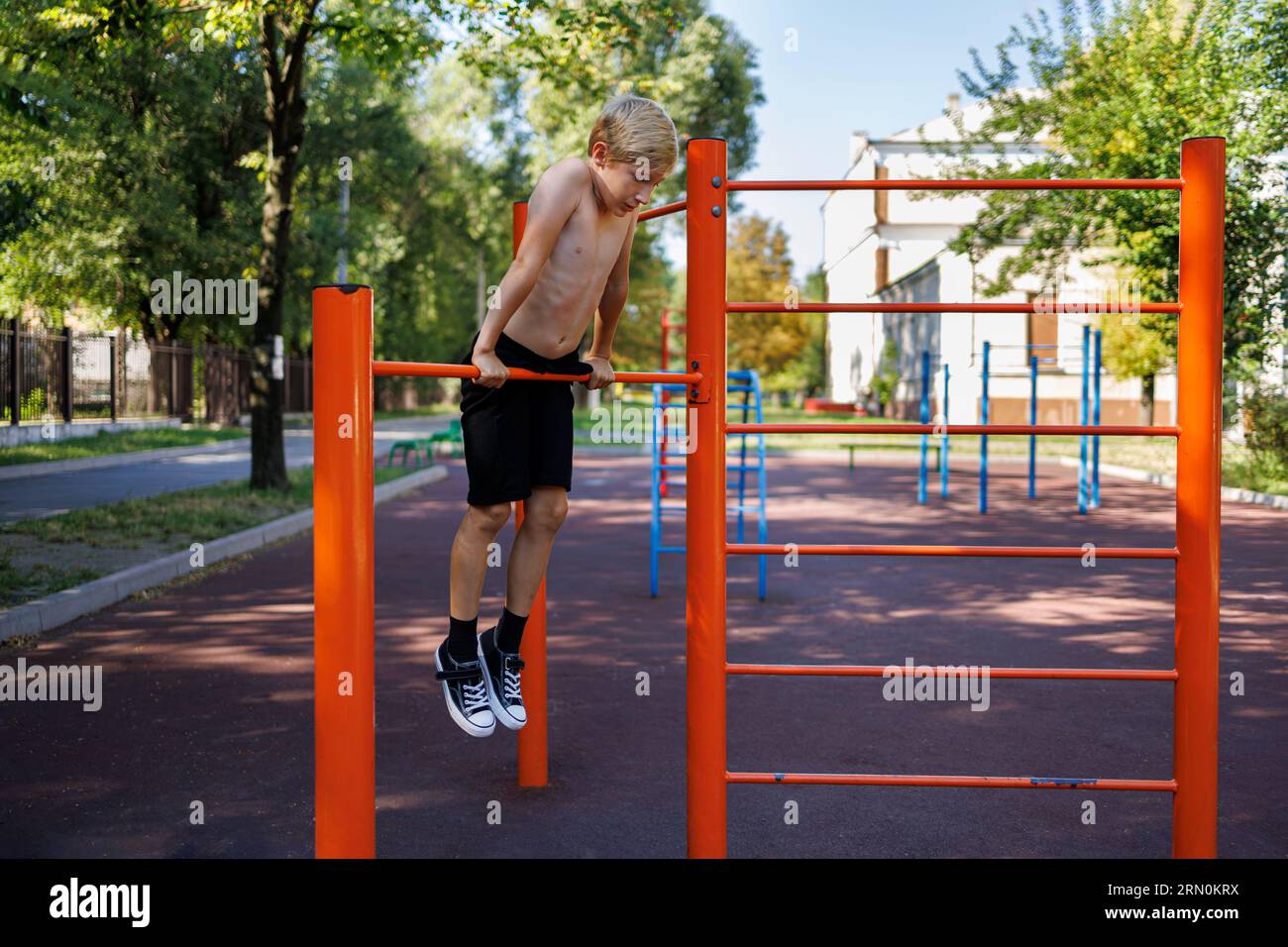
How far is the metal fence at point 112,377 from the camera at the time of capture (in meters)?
20.3

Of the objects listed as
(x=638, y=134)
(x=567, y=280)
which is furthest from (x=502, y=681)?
(x=638, y=134)

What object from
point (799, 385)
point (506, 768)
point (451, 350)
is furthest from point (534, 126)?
point (506, 768)

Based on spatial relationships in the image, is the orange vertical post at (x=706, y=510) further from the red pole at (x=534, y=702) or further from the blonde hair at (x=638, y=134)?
the red pole at (x=534, y=702)

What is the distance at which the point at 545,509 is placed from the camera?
361 cm

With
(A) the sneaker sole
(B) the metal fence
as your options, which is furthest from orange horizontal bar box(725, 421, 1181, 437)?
(B) the metal fence

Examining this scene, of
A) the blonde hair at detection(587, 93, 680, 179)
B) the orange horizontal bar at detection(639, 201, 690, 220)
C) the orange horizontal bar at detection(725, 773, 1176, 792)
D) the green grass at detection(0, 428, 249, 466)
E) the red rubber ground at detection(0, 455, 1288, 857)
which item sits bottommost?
the red rubber ground at detection(0, 455, 1288, 857)

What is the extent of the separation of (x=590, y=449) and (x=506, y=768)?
21823mm

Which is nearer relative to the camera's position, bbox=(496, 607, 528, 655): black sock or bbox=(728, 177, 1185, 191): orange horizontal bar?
bbox=(728, 177, 1185, 191): orange horizontal bar

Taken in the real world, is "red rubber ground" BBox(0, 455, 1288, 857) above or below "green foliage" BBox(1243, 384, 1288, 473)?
below

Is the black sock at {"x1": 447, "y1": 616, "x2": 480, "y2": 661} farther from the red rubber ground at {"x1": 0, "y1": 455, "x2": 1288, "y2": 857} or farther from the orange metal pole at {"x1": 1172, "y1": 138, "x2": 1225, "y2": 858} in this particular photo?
the orange metal pole at {"x1": 1172, "y1": 138, "x2": 1225, "y2": 858}

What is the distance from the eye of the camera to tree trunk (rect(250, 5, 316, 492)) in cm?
1313

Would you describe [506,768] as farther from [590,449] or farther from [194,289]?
[194,289]

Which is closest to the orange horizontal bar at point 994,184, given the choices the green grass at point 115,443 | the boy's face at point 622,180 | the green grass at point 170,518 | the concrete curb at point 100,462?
the boy's face at point 622,180

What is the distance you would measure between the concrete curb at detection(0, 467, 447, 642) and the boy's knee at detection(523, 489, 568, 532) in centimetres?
408
